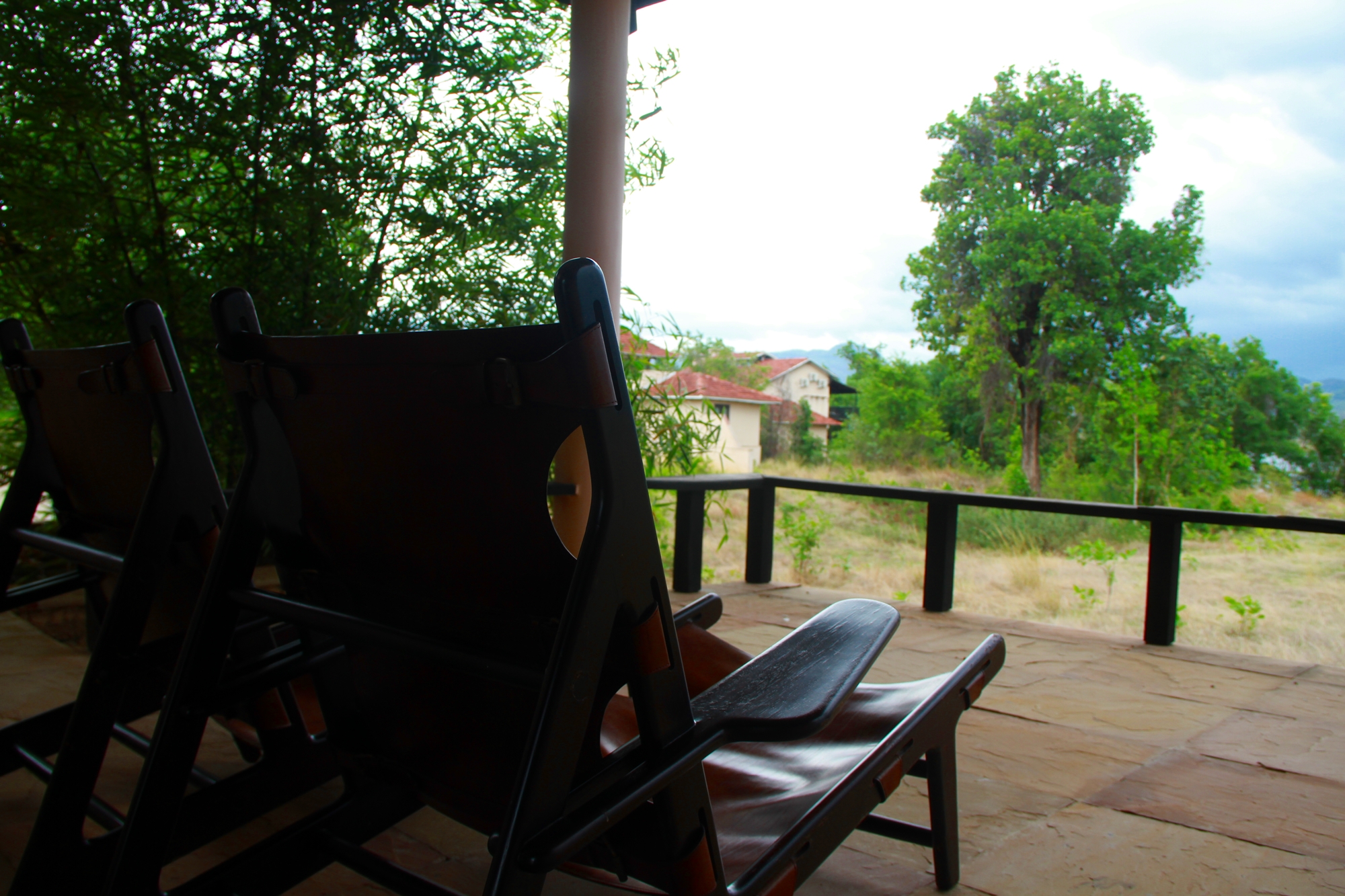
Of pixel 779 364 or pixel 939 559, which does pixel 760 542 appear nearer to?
pixel 939 559

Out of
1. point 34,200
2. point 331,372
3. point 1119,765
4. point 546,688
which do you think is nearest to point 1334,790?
point 1119,765

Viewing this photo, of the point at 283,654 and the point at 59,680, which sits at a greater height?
the point at 283,654

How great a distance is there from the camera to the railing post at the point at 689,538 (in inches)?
149

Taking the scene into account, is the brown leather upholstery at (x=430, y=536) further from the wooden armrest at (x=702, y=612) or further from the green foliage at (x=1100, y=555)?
the green foliage at (x=1100, y=555)

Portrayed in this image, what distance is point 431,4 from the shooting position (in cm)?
289

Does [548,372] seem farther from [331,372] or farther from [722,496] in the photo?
[722,496]

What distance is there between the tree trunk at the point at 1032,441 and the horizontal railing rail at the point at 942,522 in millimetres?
10809

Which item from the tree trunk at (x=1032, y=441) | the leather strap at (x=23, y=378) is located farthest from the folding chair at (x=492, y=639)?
the tree trunk at (x=1032, y=441)

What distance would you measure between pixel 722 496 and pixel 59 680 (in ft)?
8.50

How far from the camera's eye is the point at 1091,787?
1790 millimetres

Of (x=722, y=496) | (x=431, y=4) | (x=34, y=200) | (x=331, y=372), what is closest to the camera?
(x=331, y=372)

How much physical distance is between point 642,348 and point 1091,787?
7.16 feet

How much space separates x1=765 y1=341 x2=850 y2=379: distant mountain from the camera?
59.8 feet

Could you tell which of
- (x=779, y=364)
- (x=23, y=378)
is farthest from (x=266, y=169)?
(x=779, y=364)
